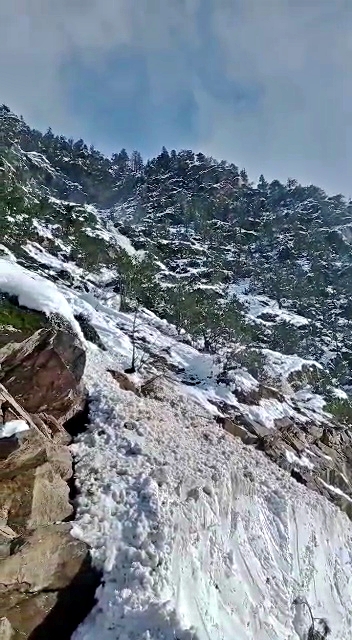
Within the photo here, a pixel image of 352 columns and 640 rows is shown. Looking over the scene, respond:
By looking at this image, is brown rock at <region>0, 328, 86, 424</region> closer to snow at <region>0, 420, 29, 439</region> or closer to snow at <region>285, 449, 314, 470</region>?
snow at <region>0, 420, 29, 439</region>

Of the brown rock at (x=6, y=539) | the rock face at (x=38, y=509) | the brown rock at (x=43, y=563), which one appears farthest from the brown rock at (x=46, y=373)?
the brown rock at (x=43, y=563)

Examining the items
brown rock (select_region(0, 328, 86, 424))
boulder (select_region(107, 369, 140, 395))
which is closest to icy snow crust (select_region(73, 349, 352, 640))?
boulder (select_region(107, 369, 140, 395))

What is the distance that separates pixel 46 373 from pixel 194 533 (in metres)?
5.64

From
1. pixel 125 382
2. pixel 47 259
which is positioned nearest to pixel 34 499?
pixel 125 382

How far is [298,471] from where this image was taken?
20.4 meters

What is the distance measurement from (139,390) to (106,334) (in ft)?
31.5

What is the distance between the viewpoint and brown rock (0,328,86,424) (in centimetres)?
1265

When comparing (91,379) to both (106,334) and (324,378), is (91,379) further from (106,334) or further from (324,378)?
(324,378)

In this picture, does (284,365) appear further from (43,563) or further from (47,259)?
(43,563)

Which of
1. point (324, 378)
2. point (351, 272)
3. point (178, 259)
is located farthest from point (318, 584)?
point (351, 272)

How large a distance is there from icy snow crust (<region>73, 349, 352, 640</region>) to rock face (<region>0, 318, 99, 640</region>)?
0.44 metres

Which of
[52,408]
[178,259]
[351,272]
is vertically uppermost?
[351,272]

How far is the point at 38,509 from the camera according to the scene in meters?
9.84

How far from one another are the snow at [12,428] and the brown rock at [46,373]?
188 cm
